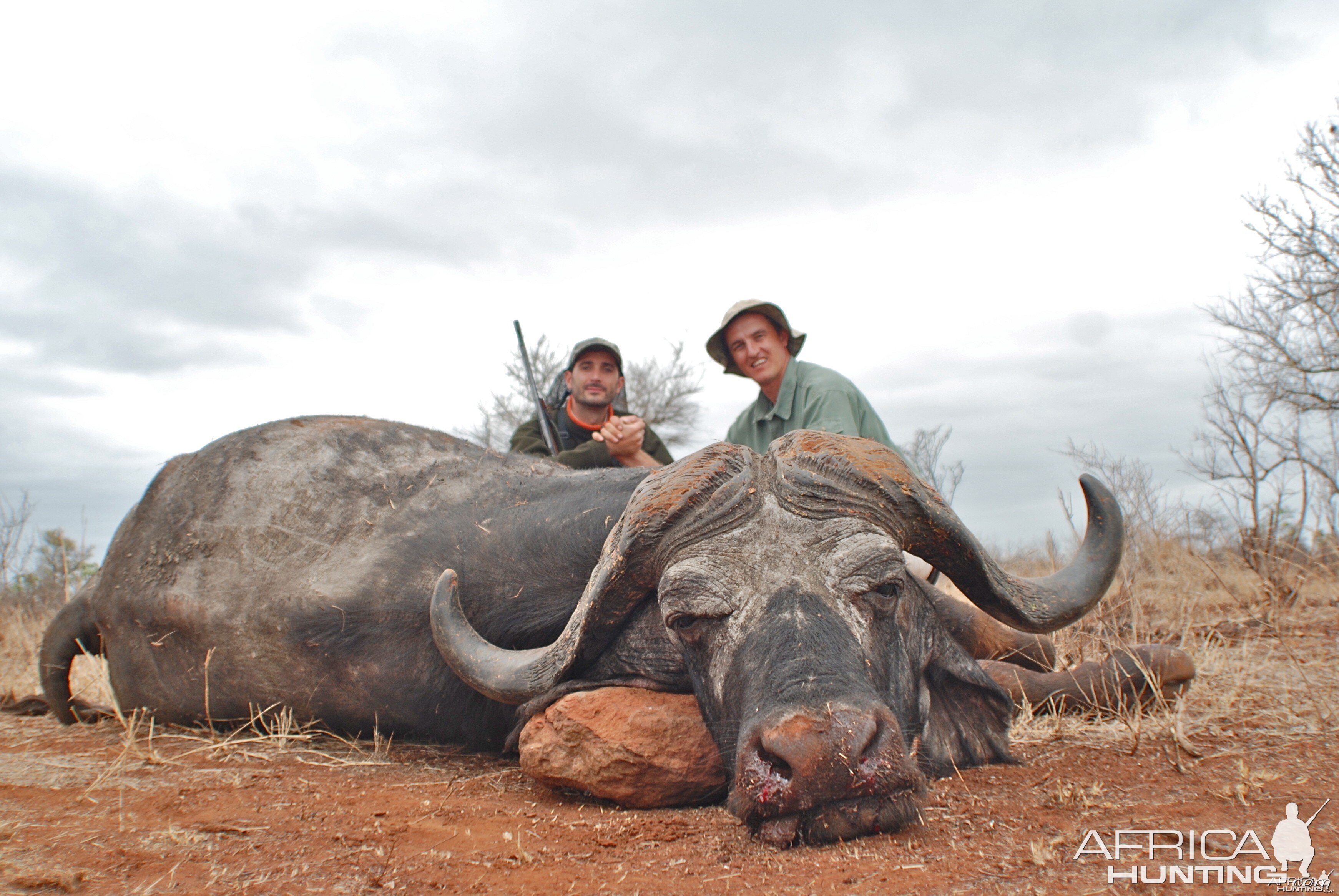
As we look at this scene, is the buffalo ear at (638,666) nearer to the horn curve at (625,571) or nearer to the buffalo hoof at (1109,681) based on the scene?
the horn curve at (625,571)

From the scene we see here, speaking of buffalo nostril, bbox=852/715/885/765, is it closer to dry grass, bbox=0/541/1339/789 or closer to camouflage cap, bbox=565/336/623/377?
dry grass, bbox=0/541/1339/789

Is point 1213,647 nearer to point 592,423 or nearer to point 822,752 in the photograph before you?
point 822,752

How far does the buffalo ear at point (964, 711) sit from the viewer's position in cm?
297

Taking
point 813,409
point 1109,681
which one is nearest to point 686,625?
point 1109,681

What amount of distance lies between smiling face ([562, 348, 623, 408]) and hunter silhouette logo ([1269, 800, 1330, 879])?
581 centimetres

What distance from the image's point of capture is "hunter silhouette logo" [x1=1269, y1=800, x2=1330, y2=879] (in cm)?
181

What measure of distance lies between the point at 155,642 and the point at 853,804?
3356 millimetres

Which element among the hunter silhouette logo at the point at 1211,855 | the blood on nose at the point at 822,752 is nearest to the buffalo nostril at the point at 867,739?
the blood on nose at the point at 822,752

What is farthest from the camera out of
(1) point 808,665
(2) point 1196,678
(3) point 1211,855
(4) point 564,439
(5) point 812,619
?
(4) point 564,439

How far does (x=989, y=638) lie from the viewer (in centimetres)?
389

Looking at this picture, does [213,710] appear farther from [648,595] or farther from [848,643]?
[848,643]

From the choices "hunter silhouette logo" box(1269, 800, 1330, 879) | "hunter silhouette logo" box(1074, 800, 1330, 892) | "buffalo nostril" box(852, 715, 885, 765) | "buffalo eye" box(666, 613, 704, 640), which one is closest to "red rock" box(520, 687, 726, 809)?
"buffalo eye" box(666, 613, 704, 640)

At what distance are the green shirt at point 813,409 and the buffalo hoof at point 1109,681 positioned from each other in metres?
2.03

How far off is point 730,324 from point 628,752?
4.24 meters
